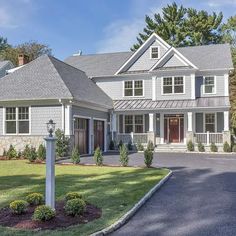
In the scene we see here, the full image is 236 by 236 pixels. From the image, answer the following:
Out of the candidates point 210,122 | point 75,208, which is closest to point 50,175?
point 75,208

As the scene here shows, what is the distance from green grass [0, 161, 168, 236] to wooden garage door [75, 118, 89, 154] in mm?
5855

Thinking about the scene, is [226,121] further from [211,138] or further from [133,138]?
[133,138]

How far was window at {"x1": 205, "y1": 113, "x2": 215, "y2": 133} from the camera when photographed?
95.9ft

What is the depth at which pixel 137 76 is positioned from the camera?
101ft

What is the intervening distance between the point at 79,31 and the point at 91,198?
65.5 ft

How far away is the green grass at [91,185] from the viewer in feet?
24.9

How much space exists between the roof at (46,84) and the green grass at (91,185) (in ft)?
19.4

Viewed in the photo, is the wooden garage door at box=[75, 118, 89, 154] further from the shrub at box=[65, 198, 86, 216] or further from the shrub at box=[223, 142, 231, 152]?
the shrub at box=[65, 198, 86, 216]

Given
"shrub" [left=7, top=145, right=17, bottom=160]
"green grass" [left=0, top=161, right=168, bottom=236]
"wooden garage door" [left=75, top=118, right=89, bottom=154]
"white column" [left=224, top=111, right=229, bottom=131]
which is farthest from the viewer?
"white column" [left=224, top=111, right=229, bottom=131]

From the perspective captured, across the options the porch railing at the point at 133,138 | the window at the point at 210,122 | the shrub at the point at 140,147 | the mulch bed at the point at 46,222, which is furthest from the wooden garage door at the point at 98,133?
the mulch bed at the point at 46,222

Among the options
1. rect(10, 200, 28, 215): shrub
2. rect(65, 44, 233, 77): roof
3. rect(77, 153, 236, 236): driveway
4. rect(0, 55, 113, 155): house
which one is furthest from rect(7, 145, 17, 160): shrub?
rect(10, 200, 28, 215): shrub

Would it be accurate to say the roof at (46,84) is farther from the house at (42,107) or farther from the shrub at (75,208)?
the shrub at (75,208)

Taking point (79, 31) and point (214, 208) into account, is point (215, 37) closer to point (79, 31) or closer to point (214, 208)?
point (79, 31)

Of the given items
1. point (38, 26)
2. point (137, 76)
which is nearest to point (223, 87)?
point (137, 76)
